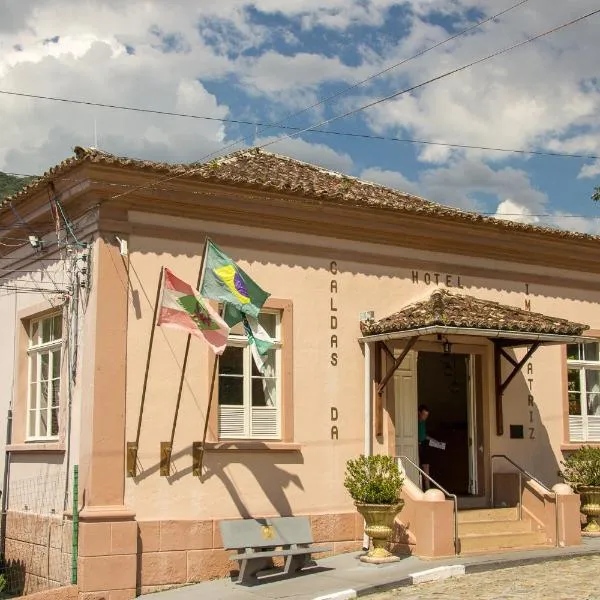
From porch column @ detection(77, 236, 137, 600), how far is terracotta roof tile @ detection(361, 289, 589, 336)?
12.6 feet

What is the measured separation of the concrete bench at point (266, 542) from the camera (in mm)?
11977

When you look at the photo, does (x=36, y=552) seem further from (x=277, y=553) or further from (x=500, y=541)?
(x=500, y=541)

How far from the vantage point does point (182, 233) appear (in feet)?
42.5

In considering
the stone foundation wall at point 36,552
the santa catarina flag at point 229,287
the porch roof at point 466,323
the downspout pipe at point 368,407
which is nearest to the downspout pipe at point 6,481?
the stone foundation wall at point 36,552

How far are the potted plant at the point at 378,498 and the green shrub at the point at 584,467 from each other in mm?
3792

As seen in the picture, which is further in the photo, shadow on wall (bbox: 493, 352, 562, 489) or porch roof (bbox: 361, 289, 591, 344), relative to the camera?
shadow on wall (bbox: 493, 352, 562, 489)

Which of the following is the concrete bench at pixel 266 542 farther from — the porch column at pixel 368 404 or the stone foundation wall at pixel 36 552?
the stone foundation wall at pixel 36 552

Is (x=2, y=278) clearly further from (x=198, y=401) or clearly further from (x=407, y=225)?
(x=407, y=225)

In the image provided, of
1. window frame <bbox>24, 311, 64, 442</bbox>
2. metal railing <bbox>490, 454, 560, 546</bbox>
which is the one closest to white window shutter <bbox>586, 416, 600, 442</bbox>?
metal railing <bbox>490, 454, 560, 546</bbox>

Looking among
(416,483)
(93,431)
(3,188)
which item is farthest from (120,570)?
(3,188)

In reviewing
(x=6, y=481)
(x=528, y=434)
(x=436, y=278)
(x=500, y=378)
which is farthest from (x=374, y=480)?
(x=6, y=481)

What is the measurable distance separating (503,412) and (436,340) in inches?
72.0

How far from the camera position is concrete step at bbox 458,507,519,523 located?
14.1 m

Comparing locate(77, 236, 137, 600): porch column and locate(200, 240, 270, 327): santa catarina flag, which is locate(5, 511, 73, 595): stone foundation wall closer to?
locate(77, 236, 137, 600): porch column
